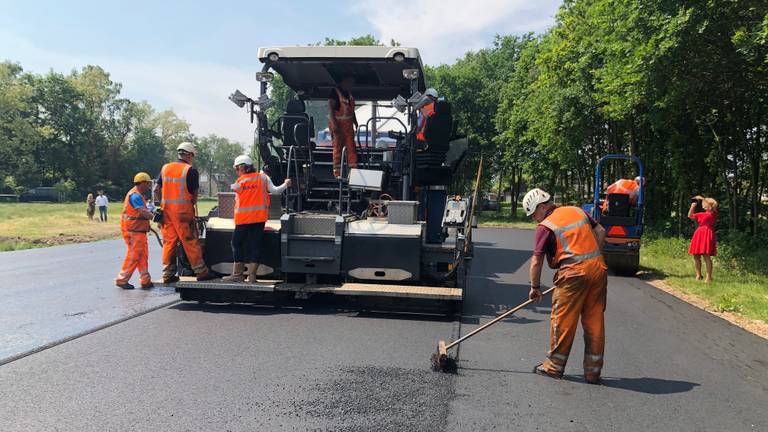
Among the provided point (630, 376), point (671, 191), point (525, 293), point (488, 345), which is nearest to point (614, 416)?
point (630, 376)

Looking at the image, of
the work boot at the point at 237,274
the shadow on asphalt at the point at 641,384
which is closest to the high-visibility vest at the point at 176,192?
the work boot at the point at 237,274

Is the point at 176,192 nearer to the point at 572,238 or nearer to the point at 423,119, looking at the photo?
the point at 423,119

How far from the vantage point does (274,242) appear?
23.7 feet

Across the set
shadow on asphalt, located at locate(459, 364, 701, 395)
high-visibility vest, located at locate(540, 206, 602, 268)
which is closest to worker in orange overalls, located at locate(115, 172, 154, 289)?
shadow on asphalt, located at locate(459, 364, 701, 395)

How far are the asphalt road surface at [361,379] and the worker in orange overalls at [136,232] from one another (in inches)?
65.8

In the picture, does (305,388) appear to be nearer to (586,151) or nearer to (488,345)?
(488,345)

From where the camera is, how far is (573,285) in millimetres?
4777

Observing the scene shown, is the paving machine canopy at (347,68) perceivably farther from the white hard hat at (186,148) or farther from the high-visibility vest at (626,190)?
the high-visibility vest at (626,190)

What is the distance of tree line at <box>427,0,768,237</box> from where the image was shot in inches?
405

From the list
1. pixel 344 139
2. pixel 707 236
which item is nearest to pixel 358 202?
pixel 344 139

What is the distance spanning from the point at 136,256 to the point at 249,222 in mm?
2461

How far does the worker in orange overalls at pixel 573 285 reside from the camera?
4.77m

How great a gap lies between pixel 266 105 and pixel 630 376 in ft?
17.9

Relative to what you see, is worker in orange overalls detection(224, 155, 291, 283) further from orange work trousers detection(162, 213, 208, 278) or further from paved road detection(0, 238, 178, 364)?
paved road detection(0, 238, 178, 364)
